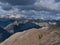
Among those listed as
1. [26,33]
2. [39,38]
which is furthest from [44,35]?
[26,33]

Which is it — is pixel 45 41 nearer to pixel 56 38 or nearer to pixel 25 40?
pixel 56 38

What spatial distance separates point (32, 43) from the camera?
23.8 m

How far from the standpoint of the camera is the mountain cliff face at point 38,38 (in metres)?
22.7

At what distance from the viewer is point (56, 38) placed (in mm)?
22891

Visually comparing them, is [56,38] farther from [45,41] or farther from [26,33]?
[26,33]

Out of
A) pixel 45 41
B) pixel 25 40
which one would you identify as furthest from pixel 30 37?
pixel 45 41

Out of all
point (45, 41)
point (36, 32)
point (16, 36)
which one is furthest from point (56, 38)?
point (16, 36)

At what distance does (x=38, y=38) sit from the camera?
23.8 meters

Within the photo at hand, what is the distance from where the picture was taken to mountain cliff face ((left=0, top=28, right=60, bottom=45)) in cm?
2271

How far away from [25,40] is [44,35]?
6.37ft

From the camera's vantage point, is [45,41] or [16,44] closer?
[45,41]

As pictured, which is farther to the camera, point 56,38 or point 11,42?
point 11,42

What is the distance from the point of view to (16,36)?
2559 centimetres

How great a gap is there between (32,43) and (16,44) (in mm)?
1794
